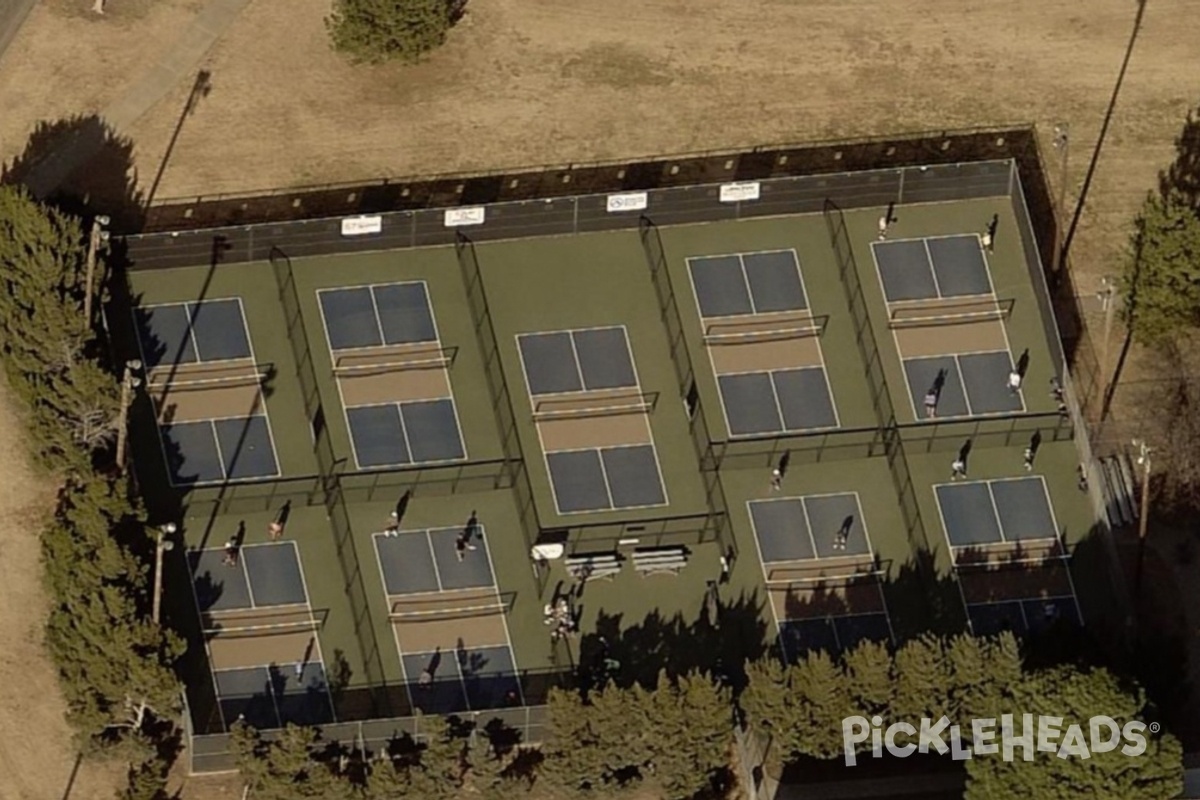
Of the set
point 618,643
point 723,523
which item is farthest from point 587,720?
point 723,523

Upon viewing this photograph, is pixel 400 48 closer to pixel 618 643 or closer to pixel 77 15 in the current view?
pixel 77 15

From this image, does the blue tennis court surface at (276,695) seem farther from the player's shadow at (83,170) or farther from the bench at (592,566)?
the player's shadow at (83,170)

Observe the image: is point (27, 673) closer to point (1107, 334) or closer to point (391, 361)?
point (391, 361)

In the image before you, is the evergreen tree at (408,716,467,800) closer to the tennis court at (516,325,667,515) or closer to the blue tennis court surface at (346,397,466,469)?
the tennis court at (516,325,667,515)

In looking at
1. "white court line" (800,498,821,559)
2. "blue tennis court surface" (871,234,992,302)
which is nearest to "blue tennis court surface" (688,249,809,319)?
"blue tennis court surface" (871,234,992,302)

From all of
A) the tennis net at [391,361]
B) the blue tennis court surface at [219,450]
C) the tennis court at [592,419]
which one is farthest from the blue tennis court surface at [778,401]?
the blue tennis court surface at [219,450]

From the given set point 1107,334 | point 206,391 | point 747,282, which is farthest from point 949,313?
point 206,391
